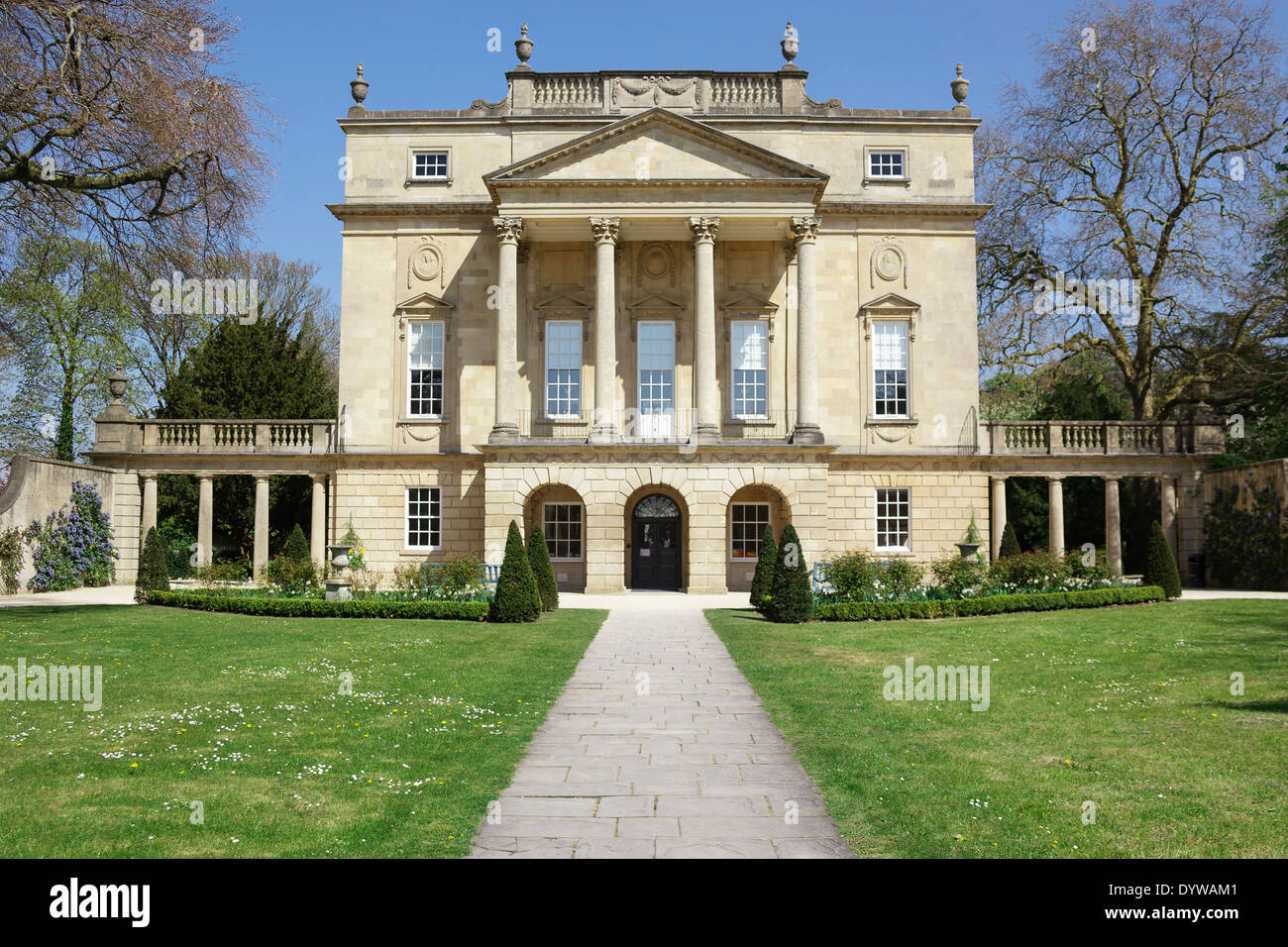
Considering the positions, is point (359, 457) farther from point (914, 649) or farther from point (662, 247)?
point (914, 649)

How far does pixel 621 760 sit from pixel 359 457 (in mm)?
28425

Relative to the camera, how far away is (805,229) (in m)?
32.5

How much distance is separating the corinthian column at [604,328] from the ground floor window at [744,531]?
5653mm

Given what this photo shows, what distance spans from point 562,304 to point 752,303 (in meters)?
6.93

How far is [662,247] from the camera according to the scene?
3538 centimetres

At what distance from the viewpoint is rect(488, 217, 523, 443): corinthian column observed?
107 ft

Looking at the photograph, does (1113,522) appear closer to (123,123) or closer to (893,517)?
(893,517)

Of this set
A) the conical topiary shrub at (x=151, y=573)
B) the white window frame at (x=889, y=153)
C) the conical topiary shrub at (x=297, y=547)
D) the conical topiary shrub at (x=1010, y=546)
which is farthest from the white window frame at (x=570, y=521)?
the white window frame at (x=889, y=153)

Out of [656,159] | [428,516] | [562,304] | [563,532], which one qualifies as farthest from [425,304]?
[656,159]

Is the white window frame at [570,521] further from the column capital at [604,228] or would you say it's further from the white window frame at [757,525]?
the column capital at [604,228]

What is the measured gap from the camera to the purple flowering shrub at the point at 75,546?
Result: 29.8 meters

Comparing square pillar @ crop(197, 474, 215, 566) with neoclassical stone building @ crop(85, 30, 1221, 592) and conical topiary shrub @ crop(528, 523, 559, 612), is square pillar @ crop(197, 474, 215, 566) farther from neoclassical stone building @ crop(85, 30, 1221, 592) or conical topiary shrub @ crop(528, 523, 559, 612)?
conical topiary shrub @ crop(528, 523, 559, 612)

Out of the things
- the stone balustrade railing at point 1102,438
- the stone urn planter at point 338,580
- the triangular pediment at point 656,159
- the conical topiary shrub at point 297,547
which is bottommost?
the stone urn planter at point 338,580
